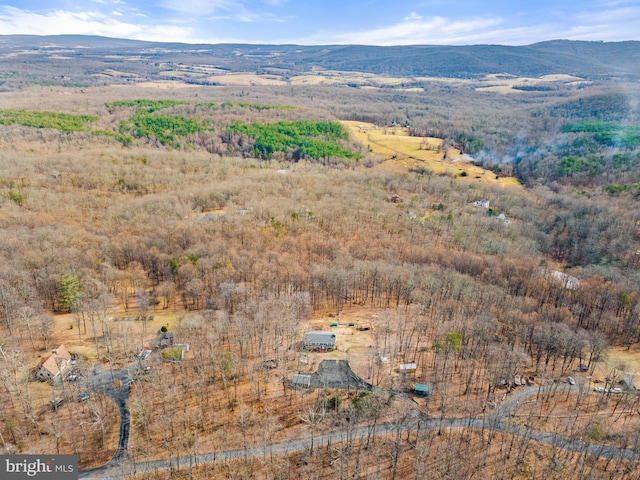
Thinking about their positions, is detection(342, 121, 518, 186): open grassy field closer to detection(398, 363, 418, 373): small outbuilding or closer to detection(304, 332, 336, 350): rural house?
detection(398, 363, 418, 373): small outbuilding

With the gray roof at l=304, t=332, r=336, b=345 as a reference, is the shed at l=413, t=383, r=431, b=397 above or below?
below

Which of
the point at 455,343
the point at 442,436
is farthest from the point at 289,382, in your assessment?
the point at 455,343

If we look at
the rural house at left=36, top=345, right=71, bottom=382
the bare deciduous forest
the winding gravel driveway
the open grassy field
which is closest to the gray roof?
the bare deciduous forest

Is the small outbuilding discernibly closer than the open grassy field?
Yes

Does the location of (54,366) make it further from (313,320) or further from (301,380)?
(313,320)

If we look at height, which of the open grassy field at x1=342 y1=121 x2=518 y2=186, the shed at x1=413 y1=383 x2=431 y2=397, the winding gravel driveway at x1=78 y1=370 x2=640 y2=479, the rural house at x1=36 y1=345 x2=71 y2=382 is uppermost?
the open grassy field at x1=342 y1=121 x2=518 y2=186

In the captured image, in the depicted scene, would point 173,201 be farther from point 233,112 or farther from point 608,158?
point 608,158

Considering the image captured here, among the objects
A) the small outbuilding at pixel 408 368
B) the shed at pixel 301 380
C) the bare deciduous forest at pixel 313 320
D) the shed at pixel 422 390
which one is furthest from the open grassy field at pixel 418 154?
the shed at pixel 301 380

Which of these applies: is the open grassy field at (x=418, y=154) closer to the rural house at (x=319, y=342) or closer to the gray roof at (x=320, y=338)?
the gray roof at (x=320, y=338)
